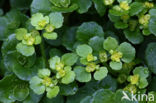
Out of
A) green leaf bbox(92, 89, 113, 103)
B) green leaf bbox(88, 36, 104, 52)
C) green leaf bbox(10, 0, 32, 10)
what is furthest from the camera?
green leaf bbox(10, 0, 32, 10)

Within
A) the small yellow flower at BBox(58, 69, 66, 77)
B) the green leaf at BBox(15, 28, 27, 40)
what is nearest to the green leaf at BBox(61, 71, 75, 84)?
the small yellow flower at BBox(58, 69, 66, 77)

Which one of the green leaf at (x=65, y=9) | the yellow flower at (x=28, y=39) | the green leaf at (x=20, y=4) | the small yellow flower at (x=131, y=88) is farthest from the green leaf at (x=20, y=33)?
the small yellow flower at (x=131, y=88)

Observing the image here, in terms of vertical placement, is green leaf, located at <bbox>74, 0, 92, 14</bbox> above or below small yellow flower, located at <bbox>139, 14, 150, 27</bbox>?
above

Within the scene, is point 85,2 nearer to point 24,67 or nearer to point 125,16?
point 125,16

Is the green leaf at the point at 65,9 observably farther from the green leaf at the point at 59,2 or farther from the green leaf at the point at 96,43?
the green leaf at the point at 96,43

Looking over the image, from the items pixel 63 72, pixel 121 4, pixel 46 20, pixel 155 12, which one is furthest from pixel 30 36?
pixel 155 12

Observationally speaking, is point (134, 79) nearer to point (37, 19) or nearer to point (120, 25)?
point (120, 25)

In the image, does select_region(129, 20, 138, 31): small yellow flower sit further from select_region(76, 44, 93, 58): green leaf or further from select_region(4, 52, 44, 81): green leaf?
select_region(4, 52, 44, 81): green leaf

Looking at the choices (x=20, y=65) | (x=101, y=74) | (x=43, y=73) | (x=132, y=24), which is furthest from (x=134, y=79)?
(x=20, y=65)
